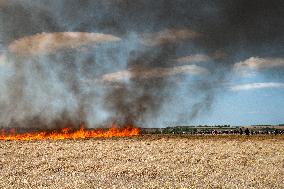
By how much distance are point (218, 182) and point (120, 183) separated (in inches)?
222

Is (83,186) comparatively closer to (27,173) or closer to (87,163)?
(27,173)

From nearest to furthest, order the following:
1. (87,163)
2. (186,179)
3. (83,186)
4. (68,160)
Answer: (83,186) → (186,179) → (87,163) → (68,160)

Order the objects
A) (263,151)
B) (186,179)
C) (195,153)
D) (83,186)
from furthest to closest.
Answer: (263,151) → (195,153) → (186,179) → (83,186)

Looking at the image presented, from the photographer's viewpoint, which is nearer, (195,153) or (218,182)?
(218,182)

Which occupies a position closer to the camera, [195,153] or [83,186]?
[83,186]

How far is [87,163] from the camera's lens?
107 feet

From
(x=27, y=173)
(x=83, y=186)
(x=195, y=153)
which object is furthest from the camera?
(x=195, y=153)

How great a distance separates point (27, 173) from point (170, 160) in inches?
486

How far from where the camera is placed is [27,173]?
27.7m

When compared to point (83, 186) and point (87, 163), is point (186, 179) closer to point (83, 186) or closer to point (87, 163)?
point (83, 186)

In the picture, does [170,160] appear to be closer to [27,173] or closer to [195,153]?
[195,153]

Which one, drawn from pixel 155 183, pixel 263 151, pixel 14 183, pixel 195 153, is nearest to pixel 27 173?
pixel 14 183

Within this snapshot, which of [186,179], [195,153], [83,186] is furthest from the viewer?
[195,153]

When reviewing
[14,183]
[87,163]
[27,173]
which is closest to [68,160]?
[87,163]
